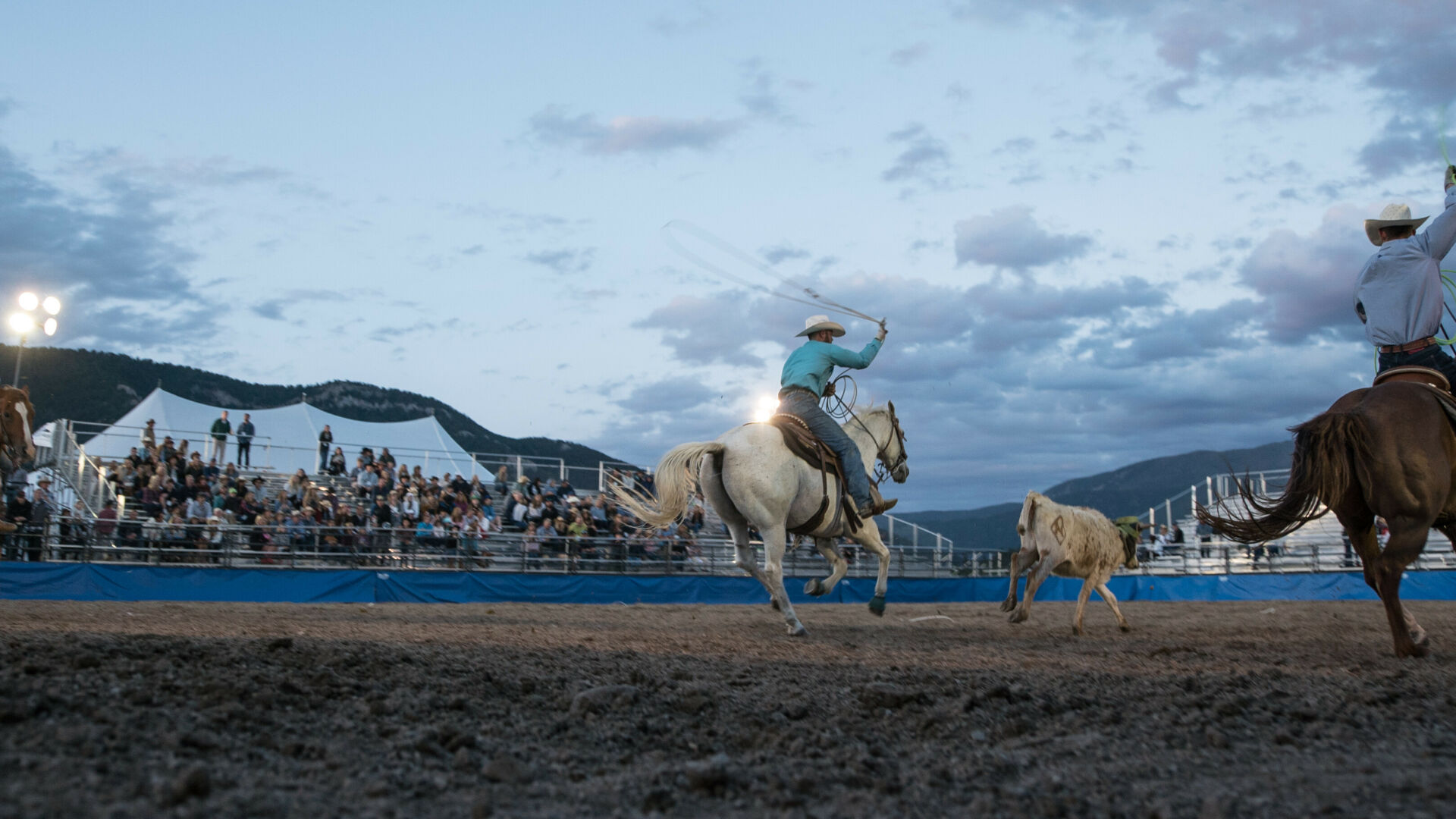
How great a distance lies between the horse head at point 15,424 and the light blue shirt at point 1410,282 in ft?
34.9

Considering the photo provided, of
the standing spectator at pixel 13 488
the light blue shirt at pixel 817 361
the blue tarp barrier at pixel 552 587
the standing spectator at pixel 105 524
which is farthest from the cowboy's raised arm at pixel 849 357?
the standing spectator at pixel 13 488

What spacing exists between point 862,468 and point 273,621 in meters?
5.83

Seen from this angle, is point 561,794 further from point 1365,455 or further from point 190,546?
point 190,546

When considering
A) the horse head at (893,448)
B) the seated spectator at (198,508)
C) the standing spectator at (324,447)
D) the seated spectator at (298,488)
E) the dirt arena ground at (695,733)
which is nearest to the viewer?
the dirt arena ground at (695,733)

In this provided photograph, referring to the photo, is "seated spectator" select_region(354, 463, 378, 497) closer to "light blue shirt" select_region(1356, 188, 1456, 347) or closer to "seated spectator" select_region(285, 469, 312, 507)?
"seated spectator" select_region(285, 469, 312, 507)

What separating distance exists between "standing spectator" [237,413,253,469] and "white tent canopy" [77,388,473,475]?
27cm

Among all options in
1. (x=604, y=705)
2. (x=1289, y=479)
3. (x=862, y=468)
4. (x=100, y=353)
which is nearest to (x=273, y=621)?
(x=862, y=468)

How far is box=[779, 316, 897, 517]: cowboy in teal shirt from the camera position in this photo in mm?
9359

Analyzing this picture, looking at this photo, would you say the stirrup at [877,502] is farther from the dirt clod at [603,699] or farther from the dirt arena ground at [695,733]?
the dirt clod at [603,699]

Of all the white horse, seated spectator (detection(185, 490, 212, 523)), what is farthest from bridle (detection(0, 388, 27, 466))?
seated spectator (detection(185, 490, 212, 523))

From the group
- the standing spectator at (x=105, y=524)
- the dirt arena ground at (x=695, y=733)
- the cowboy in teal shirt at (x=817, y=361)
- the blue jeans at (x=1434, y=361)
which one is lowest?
the dirt arena ground at (x=695, y=733)

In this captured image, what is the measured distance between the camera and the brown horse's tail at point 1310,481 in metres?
5.96

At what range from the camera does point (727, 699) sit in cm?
424

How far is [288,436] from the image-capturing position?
2636cm
